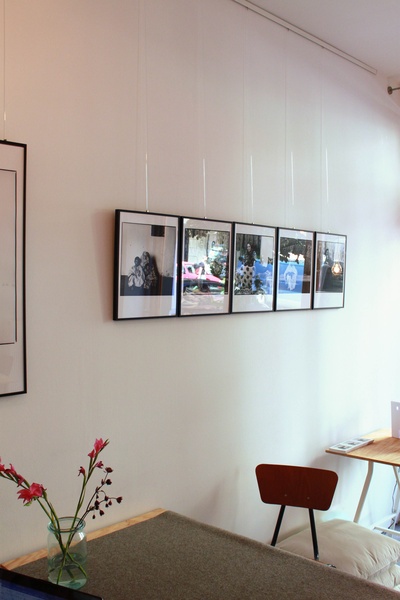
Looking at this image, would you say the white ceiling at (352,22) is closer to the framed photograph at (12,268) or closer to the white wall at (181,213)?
the white wall at (181,213)

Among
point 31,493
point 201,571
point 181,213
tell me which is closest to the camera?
point 31,493

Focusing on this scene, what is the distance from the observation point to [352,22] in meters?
3.28

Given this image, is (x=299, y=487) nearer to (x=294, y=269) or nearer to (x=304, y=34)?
(x=294, y=269)

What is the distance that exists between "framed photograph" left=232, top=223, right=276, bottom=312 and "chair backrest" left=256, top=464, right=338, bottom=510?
2.53 ft

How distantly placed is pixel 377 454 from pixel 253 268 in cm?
127

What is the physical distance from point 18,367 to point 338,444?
216cm

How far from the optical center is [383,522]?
4.11 meters

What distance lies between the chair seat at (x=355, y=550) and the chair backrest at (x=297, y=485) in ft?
0.95

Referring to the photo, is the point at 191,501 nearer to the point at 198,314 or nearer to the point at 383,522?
the point at 198,314

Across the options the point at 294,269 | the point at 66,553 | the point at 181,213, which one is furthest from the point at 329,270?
the point at 66,553

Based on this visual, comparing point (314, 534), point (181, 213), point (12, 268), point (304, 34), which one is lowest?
point (314, 534)

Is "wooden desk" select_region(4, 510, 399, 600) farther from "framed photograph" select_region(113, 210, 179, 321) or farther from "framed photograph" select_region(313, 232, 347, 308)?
"framed photograph" select_region(313, 232, 347, 308)

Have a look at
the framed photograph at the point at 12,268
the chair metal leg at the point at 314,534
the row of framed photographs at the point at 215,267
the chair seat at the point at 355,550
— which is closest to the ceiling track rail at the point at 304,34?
the row of framed photographs at the point at 215,267

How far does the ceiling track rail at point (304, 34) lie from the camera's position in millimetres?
3010
